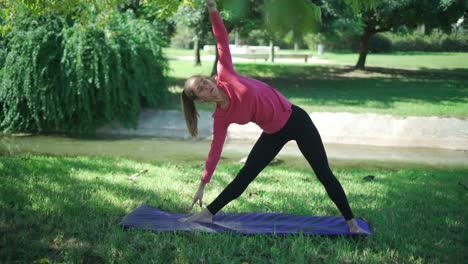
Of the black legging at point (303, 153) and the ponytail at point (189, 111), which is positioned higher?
the ponytail at point (189, 111)

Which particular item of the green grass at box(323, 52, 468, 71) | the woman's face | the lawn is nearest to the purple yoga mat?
the woman's face

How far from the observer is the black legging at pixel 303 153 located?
12.9ft

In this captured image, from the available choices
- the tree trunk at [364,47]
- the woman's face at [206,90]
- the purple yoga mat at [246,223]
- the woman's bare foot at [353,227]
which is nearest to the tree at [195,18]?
the tree trunk at [364,47]

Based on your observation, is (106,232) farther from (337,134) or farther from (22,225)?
(337,134)

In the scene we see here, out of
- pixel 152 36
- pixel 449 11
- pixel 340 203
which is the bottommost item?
pixel 340 203

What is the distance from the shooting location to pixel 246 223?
14.1 ft

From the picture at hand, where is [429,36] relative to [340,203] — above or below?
above

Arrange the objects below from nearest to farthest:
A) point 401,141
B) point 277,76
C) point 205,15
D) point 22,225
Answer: point 22,225 → point 401,141 → point 205,15 → point 277,76

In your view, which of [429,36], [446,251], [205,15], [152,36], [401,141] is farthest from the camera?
[429,36]

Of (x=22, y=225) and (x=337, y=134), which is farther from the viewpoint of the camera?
(x=337, y=134)

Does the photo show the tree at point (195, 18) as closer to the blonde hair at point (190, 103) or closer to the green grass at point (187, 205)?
the green grass at point (187, 205)

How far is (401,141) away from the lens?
442 inches

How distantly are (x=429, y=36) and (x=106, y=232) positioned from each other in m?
17.2

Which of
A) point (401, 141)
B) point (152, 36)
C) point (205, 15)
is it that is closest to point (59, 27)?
point (152, 36)
